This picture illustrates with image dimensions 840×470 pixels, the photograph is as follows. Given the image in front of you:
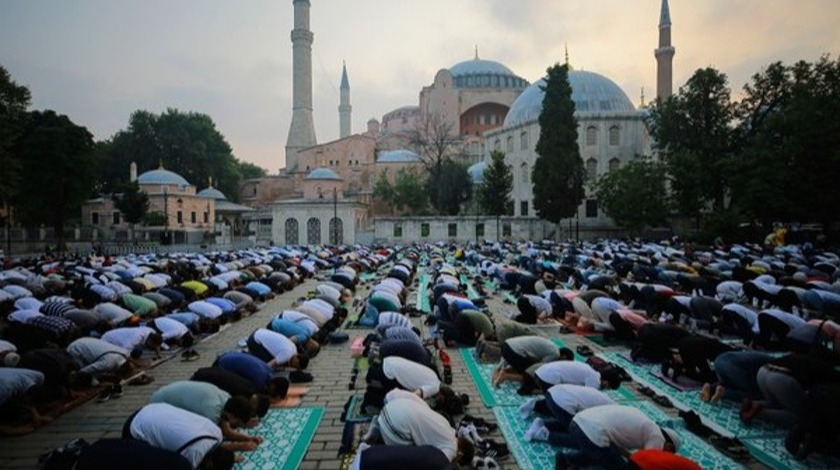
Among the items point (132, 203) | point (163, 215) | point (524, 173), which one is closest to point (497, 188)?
point (524, 173)

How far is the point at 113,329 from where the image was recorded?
9.01 m

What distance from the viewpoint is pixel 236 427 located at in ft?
19.5

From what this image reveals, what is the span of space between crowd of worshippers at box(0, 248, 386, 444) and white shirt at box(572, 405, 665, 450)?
13.5 ft

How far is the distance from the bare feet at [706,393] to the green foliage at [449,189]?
35863 mm

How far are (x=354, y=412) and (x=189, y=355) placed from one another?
4025mm

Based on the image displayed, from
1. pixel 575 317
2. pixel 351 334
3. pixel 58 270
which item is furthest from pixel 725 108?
pixel 58 270

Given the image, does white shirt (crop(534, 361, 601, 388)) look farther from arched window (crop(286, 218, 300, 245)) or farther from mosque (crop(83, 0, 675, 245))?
arched window (crop(286, 218, 300, 245))

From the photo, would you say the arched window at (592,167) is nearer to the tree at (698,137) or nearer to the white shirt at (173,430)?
the tree at (698,137)

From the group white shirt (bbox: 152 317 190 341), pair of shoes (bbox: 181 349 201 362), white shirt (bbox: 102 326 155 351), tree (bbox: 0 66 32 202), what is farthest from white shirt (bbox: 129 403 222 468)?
tree (bbox: 0 66 32 202)

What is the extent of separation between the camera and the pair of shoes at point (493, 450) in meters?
5.29

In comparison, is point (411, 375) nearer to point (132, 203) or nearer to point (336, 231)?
point (336, 231)

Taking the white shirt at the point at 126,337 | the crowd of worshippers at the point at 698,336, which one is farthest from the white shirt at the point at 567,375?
the white shirt at the point at 126,337

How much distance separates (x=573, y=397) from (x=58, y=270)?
1833 centimetres

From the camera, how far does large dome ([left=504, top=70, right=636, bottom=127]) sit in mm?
43594
